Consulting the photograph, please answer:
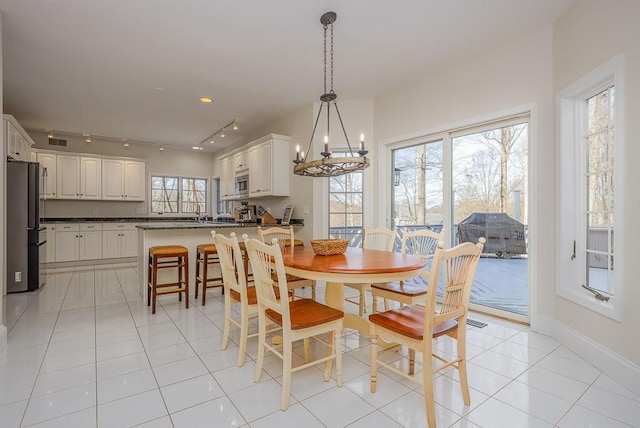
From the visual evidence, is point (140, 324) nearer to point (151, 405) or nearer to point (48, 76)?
point (151, 405)

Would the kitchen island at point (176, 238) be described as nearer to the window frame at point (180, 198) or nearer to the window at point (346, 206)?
the window at point (346, 206)

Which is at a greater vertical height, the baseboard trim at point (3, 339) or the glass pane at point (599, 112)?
the glass pane at point (599, 112)

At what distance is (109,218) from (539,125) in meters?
7.98

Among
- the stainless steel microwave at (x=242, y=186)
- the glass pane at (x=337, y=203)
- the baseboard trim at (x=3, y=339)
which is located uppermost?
the stainless steel microwave at (x=242, y=186)

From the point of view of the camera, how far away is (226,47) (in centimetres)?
313

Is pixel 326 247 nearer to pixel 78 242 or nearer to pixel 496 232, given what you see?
pixel 496 232

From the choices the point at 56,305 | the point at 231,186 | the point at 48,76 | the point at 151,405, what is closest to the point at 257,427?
the point at 151,405

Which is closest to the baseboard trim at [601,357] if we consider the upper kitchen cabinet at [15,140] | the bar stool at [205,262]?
the bar stool at [205,262]

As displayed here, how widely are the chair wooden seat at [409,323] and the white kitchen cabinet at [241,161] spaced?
4.40m

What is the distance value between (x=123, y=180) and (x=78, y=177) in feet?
2.63

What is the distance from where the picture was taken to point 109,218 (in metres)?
7.07

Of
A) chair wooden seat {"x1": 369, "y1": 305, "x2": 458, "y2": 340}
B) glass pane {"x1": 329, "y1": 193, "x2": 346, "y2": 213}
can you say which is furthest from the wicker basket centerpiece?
glass pane {"x1": 329, "y1": 193, "x2": 346, "y2": 213}

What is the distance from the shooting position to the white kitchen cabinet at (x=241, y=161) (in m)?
5.79

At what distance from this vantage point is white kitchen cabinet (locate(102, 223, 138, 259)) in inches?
257
